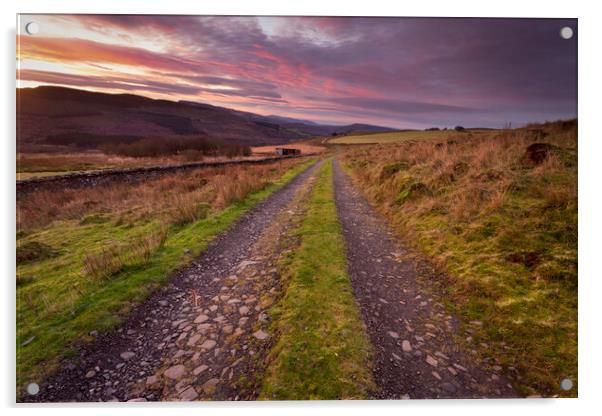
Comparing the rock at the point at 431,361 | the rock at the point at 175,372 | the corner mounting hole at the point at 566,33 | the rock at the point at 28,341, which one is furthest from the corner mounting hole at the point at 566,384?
the rock at the point at 28,341

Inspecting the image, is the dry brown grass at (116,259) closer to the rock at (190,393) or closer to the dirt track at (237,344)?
the dirt track at (237,344)

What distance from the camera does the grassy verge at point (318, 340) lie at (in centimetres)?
305

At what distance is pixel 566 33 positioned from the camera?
4875 millimetres

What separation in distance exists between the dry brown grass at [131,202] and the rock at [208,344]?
692 centimetres

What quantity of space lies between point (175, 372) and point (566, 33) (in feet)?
26.6

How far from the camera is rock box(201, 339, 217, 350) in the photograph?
3562mm

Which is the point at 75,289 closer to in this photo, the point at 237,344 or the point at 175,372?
the point at 175,372

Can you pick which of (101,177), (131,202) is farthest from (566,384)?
(101,177)

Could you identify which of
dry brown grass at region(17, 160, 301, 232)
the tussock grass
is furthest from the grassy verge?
dry brown grass at region(17, 160, 301, 232)

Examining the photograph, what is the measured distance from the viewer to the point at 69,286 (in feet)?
16.6

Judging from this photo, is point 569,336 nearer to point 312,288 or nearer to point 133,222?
point 312,288

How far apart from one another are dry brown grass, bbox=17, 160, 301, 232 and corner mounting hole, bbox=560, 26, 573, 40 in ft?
34.6

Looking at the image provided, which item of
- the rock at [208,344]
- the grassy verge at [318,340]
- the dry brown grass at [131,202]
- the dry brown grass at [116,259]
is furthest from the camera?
the dry brown grass at [131,202]
